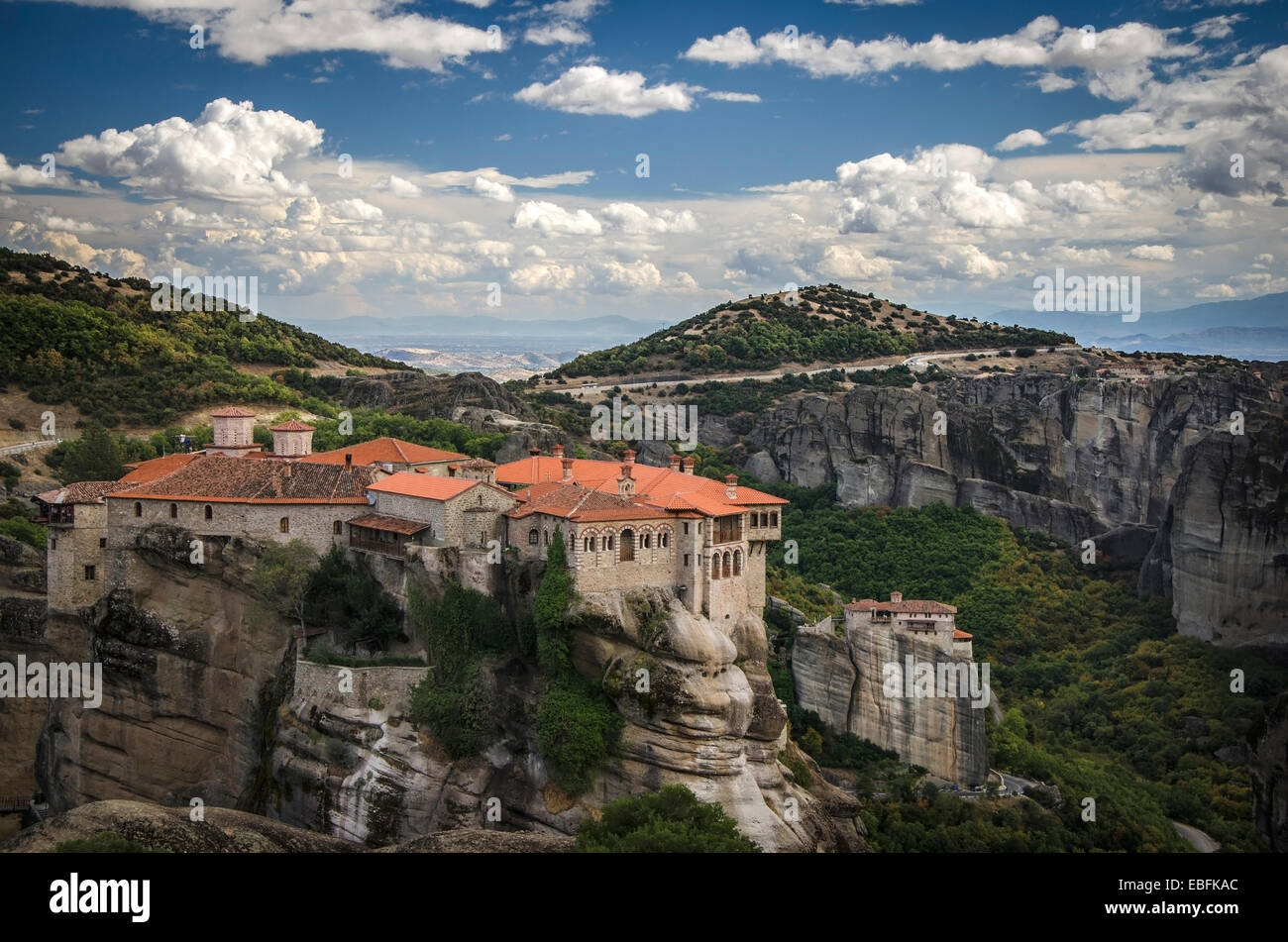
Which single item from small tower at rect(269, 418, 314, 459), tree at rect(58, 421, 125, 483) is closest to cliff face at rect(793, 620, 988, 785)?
small tower at rect(269, 418, 314, 459)

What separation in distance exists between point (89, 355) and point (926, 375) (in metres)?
56.3

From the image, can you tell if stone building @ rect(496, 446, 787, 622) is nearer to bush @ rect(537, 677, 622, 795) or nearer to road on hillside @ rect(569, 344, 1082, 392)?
bush @ rect(537, 677, 622, 795)

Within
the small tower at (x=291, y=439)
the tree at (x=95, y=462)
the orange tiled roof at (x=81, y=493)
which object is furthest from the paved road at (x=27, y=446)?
the orange tiled roof at (x=81, y=493)

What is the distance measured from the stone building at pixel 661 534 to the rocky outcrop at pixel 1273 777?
14.6m

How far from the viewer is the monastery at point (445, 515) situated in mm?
35094

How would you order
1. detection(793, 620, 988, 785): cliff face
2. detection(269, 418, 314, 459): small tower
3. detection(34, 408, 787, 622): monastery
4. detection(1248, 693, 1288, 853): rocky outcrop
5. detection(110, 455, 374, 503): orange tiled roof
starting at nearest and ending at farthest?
1. detection(1248, 693, 1288, 853): rocky outcrop
2. detection(34, 408, 787, 622): monastery
3. detection(110, 455, 374, 503): orange tiled roof
4. detection(793, 620, 988, 785): cliff face
5. detection(269, 418, 314, 459): small tower

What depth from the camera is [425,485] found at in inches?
1491

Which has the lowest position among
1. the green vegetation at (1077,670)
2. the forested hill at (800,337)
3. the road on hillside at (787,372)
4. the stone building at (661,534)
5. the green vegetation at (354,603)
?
the green vegetation at (1077,670)

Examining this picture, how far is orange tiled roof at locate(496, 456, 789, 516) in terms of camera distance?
1433 inches

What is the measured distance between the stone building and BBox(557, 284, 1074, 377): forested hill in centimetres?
6215

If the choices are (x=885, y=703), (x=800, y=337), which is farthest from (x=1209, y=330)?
(x=885, y=703)

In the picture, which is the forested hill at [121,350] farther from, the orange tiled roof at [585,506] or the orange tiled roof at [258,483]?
the orange tiled roof at [585,506]
